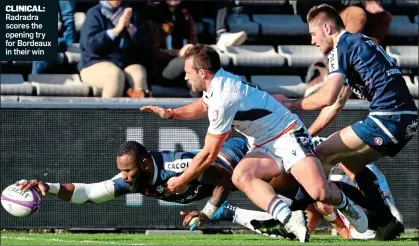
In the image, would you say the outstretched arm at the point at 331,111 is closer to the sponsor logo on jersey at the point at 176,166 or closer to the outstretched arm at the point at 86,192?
the sponsor logo on jersey at the point at 176,166

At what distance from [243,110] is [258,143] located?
1.37ft

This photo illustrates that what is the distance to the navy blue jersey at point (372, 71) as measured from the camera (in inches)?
404

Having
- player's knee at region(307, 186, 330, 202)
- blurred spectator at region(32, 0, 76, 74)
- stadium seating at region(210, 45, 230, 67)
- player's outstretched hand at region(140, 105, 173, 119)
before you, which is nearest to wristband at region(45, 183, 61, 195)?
player's outstretched hand at region(140, 105, 173, 119)

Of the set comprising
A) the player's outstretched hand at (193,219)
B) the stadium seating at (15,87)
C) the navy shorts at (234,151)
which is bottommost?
the player's outstretched hand at (193,219)

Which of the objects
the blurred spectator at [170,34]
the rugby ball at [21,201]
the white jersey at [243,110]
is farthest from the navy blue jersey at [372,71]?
the blurred spectator at [170,34]

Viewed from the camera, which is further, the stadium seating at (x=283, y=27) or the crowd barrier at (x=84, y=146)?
the stadium seating at (x=283, y=27)

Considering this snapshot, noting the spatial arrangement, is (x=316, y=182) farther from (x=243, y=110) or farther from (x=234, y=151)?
(x=234, y=151)

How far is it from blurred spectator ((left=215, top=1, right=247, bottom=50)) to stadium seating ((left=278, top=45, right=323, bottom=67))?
74cm

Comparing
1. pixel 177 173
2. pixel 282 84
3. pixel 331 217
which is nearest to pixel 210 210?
pixel 177 173

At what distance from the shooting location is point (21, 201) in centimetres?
1058

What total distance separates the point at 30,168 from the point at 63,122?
0.57 m

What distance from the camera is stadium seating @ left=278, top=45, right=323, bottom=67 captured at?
15.4 m

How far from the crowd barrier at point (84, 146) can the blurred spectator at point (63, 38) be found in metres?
2.46

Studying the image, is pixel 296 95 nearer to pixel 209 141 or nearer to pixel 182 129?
pixel 182 129
